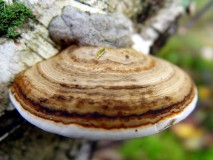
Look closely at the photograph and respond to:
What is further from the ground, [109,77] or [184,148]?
[109,77]

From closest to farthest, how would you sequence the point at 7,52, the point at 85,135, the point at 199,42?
the point at 85,135 < the point at 7,52 < the point at 199,42

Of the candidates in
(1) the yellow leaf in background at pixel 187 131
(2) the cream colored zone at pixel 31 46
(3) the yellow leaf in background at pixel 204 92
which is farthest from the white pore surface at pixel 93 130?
(3) the yellow leaf in background at pixel 204 92

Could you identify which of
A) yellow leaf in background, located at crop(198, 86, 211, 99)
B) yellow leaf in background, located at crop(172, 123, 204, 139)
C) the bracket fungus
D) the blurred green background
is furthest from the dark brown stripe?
yellow leaf in background, located at crop(198, 86, 211, 99)

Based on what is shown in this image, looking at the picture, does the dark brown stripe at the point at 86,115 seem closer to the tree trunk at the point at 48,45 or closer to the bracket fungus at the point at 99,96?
the bracket fungus at the point at 99,96

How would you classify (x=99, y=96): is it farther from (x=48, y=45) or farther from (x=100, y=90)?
(x=48, y=45)

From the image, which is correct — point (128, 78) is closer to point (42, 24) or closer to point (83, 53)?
point (83, 53)

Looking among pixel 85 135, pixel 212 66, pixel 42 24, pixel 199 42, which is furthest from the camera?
pixel 199 42

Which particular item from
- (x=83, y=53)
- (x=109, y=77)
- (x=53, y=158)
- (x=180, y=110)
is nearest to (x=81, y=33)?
(x=83, y=53)

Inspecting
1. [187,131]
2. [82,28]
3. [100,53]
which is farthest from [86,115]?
[187,131]
